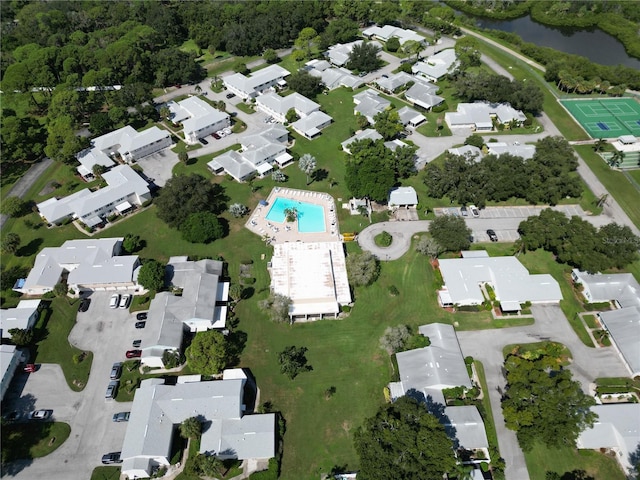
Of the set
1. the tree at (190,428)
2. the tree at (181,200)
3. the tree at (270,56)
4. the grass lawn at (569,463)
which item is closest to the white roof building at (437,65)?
the tree at (270,56)

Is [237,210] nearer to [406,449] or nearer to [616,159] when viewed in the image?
[406,449]

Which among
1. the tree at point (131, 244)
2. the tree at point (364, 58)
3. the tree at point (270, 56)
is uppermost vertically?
the tree at point (270, 56)

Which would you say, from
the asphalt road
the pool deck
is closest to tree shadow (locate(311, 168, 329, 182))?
the pool deck

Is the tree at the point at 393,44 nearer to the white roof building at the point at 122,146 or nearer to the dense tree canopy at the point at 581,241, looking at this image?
the white roof building at the point at 122,146

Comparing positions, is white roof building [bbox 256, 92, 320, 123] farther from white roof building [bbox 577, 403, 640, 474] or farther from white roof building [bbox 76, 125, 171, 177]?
white roof building [bbox 577, 403, 640, 474]

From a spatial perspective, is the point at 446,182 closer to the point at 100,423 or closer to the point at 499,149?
the point at 499,149

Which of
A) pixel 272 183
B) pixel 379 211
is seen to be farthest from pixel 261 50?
pixel 379 211
